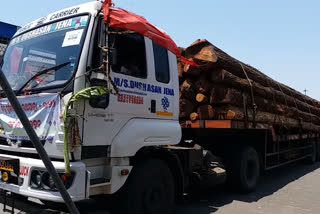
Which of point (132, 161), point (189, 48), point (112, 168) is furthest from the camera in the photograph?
point (189, 48)

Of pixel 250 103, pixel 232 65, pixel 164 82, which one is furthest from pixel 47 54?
pixel 250 103

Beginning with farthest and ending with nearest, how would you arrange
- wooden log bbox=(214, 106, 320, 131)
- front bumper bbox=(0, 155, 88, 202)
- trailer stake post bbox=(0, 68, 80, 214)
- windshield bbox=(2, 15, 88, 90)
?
wooden log bbox=(214, 106, 320, 131) → windshield bbox=(2, 15, 88, 90) → front bumper bbox=(0, 155, 88, 202) → trailer stake post bbox=(0, 68, 80, 214)

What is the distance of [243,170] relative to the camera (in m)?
6.71

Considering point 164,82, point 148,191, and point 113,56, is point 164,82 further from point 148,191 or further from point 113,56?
point 148,191

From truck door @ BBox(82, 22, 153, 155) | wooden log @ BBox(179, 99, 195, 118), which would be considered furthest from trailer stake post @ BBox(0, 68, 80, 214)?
wooden log @ BBox(179, 99, 195, 118)

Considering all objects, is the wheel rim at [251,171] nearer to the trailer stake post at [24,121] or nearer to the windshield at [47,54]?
the windshield at [47,54]

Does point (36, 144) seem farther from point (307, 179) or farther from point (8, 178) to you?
point (307, 179)

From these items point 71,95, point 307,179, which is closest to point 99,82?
point 71,95

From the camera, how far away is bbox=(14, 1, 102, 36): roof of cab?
3724mm

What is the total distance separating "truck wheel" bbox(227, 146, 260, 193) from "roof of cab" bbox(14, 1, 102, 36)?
14.5 feet

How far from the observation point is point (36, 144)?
6.14ft

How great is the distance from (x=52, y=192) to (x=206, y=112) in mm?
3781

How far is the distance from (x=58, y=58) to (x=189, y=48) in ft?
11.5

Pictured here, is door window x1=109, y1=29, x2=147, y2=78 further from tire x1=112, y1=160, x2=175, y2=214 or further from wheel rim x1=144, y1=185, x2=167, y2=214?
wheel rim x1=144, y1=185, x2=167, y2=214
